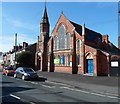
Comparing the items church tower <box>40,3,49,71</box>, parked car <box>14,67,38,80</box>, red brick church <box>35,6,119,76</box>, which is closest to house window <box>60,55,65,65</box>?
red brick church <box>35,6,119,76</box>

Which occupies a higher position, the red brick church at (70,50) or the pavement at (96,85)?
the red brick church at (70,50)

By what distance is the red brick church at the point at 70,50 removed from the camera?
39.1 m

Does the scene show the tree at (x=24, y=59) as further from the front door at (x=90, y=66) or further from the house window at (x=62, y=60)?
the front door at (x=90, y=66)

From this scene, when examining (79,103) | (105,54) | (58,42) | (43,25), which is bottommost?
(79,103)

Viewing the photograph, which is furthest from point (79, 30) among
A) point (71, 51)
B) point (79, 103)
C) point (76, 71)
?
point (79, 103)

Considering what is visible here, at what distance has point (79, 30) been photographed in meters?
45.5

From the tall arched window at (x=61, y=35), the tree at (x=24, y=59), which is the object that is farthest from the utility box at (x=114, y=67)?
the tree at (x=24, y=59)

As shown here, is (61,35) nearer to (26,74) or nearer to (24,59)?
(24,59)

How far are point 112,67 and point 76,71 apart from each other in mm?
8351

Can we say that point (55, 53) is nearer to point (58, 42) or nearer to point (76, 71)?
point (58, 42)

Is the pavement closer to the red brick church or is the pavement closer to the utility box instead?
the utility box

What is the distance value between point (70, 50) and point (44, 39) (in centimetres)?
1033

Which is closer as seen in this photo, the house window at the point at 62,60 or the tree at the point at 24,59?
the house window at the point at 62,60

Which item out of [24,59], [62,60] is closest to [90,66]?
[62,60]
